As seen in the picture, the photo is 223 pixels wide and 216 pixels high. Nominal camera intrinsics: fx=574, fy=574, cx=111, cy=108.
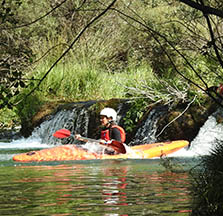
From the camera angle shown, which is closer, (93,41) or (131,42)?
(93,41)

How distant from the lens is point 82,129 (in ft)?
47.2

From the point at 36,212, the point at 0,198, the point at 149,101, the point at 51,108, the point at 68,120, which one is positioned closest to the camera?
the point at 36,212

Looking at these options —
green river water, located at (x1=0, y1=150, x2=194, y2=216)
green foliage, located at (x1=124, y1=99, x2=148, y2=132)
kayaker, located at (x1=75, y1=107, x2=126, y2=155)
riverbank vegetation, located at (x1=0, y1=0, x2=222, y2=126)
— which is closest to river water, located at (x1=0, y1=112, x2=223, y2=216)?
green river water, located at (x1=0, y1=150, x2=194, y2=216)

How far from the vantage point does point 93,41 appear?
19578 mm

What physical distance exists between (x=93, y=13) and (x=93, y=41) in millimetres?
4827

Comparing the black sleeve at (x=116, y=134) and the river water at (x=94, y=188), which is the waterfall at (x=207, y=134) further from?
the river water at (x=94, y=188)

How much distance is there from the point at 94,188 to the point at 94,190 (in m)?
0.19

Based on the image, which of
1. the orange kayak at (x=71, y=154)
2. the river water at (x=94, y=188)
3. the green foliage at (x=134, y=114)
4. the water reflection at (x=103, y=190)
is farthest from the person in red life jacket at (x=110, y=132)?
the green foliage at (x=134, y=114)

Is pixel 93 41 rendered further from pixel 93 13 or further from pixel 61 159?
pixel 61 159

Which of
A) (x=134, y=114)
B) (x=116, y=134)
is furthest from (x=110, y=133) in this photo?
(x=134, y=114)

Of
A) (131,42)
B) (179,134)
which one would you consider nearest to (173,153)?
(179,134)

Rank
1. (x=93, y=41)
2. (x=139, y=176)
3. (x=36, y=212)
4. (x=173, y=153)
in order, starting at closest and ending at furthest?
(x=36, y=212) < (x=139, y=176) < (x=173, y=153) < (x=93, y=41)

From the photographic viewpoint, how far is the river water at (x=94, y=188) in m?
4.34

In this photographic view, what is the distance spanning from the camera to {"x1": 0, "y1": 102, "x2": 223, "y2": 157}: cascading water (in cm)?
1171
